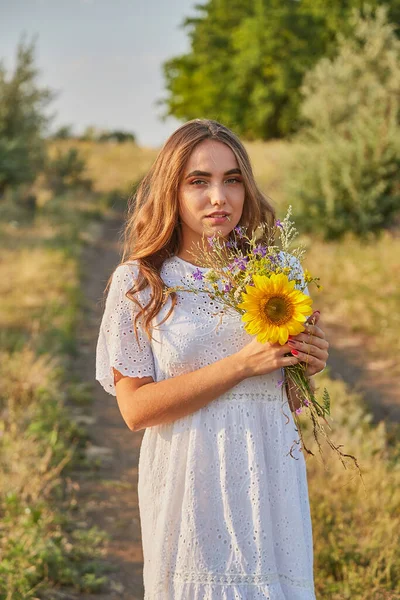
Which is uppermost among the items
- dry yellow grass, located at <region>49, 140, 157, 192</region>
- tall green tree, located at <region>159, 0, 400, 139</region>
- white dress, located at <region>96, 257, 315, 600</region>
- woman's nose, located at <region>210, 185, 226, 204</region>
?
tall green tree, located at <region>159, 0, 400, 139</region>

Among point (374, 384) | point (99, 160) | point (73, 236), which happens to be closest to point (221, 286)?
point (374, 384)

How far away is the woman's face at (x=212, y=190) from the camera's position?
93.2 inches

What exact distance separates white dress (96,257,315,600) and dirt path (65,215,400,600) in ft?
2.71

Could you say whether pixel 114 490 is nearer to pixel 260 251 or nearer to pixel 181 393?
pixel 181 393

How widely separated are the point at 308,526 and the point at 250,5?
105 feet

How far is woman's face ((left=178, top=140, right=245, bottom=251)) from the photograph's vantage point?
2367 millimetres

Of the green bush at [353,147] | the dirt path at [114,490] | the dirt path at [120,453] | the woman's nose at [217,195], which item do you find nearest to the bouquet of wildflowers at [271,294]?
the woman's nose at [217,195]

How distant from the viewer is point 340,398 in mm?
6059

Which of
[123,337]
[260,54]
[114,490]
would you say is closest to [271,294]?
[123,337]

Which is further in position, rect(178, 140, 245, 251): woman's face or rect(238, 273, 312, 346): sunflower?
rect(178, 140, 245, 251): woman's face

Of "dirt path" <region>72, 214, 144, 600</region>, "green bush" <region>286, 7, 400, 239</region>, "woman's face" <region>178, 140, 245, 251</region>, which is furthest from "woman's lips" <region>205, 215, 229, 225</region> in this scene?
"green bush" <region>286, 7, 400, 239</region>

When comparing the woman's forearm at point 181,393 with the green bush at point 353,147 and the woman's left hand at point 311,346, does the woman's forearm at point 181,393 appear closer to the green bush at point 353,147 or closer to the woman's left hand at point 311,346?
the woman's left hand at point 311,346

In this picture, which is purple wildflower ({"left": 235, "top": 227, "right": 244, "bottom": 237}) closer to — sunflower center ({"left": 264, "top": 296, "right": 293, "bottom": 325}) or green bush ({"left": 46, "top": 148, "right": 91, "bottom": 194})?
sunflower center ({"left": 264, "top": 296, "right": 293, "bottom": 325})

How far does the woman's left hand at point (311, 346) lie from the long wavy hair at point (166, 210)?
17.7 inches
